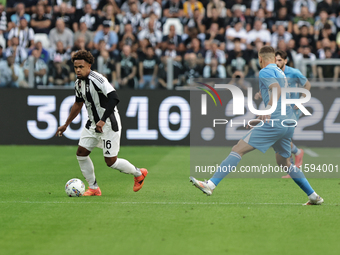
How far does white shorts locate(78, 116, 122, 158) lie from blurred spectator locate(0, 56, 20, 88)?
9353mm

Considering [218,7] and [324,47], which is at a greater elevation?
[218,7]

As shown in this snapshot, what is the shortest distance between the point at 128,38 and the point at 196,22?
8.78ft

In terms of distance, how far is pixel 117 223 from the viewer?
6270 mm

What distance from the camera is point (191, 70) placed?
16.8 metres

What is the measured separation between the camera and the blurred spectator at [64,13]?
790 inches

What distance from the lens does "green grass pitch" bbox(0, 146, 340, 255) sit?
5.28m

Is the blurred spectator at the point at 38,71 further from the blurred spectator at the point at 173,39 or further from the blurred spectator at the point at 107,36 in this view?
the blurred spectator at the point at 173,39

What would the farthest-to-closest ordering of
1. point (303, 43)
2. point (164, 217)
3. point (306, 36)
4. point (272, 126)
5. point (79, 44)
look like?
point (306, 36) < point (303, 43) < point (79, 44) < point (272, 126) < point (164, 217)

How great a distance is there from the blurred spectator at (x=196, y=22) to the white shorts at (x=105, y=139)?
1162 centimetres

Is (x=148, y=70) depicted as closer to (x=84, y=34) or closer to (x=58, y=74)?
(x=58, y=74)

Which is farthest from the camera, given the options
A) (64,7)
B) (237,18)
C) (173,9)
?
(64,7)

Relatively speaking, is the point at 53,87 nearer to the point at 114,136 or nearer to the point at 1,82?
the point at 1,82

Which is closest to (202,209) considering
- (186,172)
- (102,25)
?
(186,172)

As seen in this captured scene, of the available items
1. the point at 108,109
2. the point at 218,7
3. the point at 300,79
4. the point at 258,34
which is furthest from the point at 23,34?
the point at 108,109
